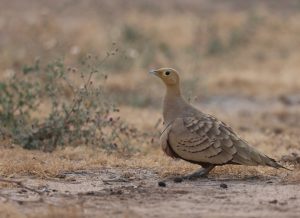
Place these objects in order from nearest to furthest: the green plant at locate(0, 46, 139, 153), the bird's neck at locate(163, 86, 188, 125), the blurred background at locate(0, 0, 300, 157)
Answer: the bird's neck at locate(163, 86, 188, 125)
the green plant at locate(0, 46, 139, 153)
the blurred background at locate(0, 0, 300, 157)

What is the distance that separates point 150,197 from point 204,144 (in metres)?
0.95

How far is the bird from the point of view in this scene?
333 inches

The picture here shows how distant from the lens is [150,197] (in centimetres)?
781

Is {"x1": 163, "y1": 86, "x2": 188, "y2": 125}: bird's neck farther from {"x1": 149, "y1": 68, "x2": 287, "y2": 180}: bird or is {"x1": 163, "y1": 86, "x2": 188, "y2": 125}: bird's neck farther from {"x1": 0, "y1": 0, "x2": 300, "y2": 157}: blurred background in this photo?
{"x1": 0, "y1": 0, "x2": 300, "y2": 157}: blurred background

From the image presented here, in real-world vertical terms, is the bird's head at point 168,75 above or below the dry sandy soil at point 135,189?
above

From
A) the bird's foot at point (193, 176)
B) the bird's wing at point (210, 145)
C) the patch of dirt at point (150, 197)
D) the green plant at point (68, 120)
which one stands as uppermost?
Result: the green plant at point (68, 120)

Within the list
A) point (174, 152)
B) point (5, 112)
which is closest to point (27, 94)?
point (5, 112)

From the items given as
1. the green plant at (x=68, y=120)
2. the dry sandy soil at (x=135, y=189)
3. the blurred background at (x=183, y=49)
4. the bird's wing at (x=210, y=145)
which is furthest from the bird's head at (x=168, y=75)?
the blurred background at (x=183, y=49)

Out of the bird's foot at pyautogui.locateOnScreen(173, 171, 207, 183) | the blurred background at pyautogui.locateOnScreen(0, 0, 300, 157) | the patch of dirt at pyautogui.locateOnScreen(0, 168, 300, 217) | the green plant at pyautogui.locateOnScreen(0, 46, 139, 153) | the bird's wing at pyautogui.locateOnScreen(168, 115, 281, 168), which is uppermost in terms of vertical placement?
the blurred background at pyautogui.locateOnScreen(0, 0, 300, 157)

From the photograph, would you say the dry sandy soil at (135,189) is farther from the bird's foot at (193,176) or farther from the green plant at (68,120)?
the green plant at (68,120)

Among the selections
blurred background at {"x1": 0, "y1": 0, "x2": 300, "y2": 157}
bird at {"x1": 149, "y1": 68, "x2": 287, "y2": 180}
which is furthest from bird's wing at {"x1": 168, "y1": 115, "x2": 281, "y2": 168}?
blurred background at {"x1": 0, "y1": 0, "x2": 300, "y2": 157}

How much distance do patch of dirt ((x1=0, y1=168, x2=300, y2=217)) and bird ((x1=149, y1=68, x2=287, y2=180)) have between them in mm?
208

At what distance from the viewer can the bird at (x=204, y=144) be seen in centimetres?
846

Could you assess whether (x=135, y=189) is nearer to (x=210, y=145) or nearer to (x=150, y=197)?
(x=150, y=197)
